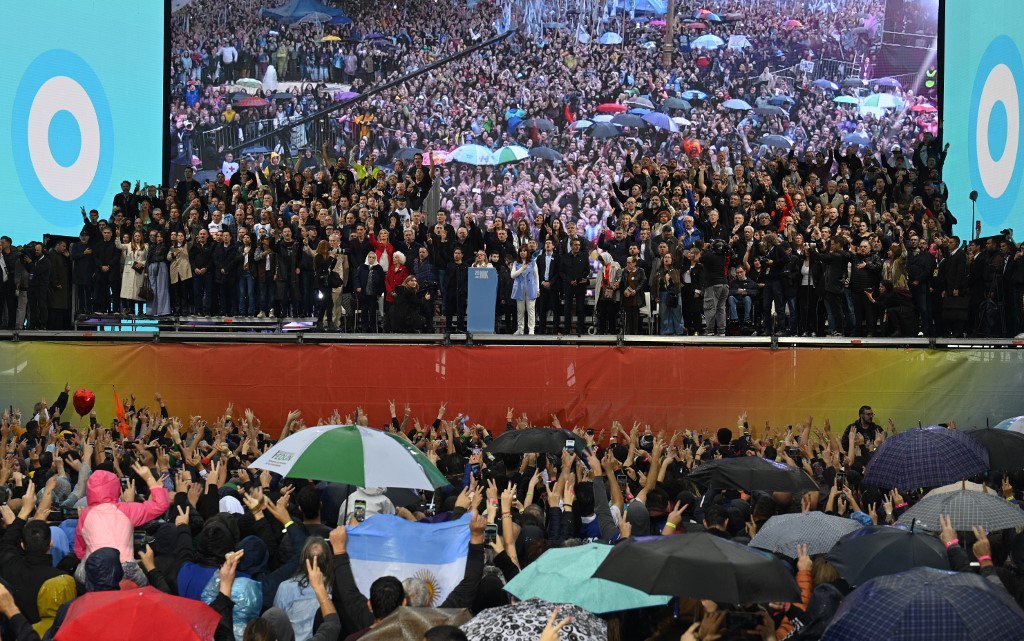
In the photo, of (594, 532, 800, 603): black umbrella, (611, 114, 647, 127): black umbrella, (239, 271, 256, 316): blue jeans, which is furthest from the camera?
(611, 114, 647, 127): black umbrella

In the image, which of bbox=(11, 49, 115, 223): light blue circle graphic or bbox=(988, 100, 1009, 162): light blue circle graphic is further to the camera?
bbox=(988, 100, 1009, 162): light blue circle graphic

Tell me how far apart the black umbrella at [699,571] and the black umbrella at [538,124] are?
24.3 metres

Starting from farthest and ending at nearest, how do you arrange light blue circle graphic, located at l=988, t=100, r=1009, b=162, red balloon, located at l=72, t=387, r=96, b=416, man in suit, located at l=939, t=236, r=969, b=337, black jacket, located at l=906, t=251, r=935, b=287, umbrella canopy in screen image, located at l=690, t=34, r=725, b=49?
1. umbrella canopy in screen image, located at l=690, t=34, r=725, b=49
2. light blue circle graphic, located at l=988, t=100, r=1009, b=162
3. black jacket, located at l=906, t=251, r=935, b=287
4. man in suit, located at l=939, t=236, r=969, b=337
5. red balloon, located at l=72, t=387, r=96, b=416

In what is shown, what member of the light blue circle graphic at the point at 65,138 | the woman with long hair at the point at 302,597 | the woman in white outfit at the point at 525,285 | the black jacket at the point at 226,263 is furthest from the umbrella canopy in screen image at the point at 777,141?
the woman with long hair at the point at 302,597

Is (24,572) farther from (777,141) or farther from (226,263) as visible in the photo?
(777,141)

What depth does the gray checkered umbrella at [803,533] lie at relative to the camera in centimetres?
665

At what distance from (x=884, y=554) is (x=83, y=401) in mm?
14436

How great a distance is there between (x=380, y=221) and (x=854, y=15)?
14568 mm

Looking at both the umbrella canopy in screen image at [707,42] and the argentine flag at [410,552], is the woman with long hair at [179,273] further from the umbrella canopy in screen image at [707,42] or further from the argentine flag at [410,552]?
the umbrella canopy in screen image at [707,42]

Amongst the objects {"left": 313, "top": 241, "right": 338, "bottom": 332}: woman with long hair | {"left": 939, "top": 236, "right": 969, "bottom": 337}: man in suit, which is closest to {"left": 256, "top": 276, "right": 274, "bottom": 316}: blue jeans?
{"left": 313, "top": 241, "right": 338, "bottom": 332}: woman with long hair

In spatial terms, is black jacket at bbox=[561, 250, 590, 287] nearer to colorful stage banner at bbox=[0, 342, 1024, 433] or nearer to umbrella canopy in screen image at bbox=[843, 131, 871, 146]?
colorful stage banner at bbox=[0, 342, 1024, 433]

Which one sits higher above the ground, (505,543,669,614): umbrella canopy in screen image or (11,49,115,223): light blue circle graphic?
(11,49,115,223): light blue circle graphic

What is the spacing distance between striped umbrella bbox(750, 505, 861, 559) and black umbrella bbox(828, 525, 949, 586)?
1.25 feet

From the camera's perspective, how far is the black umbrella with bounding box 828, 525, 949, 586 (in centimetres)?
589
